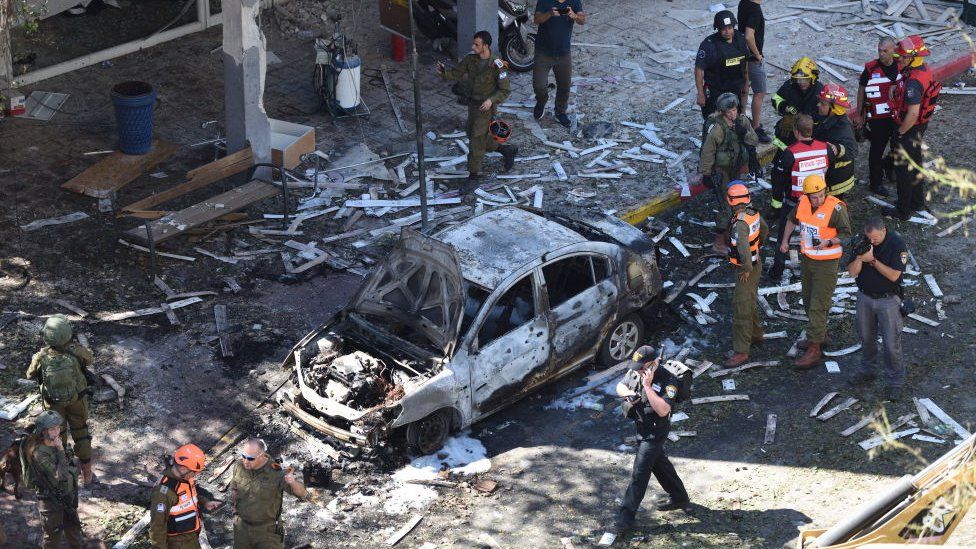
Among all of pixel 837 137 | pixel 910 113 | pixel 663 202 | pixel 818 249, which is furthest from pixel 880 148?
pixel 818 249

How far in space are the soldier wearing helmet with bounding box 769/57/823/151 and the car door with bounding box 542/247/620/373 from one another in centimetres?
354

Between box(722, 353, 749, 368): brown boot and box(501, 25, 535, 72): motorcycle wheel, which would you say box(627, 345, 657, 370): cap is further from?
box(501, 25, 535, 72): motorcycle wheel

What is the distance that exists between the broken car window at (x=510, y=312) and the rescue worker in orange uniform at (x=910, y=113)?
5.47m

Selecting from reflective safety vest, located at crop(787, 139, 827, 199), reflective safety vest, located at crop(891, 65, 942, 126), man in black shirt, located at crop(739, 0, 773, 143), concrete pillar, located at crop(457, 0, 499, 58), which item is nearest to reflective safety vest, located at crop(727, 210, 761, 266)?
reflective safety vest, located at crop(787, 139, 827, 199)

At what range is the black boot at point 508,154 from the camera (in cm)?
1634

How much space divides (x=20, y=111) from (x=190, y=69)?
2.63 m

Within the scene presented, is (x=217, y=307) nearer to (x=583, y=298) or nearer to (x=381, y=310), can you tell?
(x=381, y=310)

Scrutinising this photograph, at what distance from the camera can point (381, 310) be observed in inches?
468

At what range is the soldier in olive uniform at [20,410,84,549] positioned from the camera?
9422 millimetres

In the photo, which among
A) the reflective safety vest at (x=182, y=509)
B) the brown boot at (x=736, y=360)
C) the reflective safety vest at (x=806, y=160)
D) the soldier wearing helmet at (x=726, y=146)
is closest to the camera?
the reflective safety vest at (x=182, y=509)

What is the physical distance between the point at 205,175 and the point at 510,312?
5.65 meters

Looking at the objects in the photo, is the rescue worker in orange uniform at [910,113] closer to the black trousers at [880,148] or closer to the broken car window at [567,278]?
the black trousers at [880,148]

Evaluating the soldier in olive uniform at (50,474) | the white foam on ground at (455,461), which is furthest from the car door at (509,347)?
the soldier in olive uniform at (50,474)

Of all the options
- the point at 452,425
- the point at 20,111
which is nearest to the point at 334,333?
the point at 452,425
